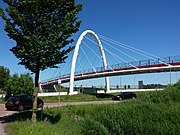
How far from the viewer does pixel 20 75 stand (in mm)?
56094

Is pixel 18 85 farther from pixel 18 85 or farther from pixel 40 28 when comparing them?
pixel 40 28

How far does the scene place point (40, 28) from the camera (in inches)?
531

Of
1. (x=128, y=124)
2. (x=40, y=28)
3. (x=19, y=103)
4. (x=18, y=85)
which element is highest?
(x=40, y=28)

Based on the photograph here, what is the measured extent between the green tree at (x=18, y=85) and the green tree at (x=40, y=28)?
40.6 meters

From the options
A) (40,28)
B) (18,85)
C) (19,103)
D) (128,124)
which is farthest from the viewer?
(18,85)

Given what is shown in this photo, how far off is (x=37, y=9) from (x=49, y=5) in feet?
2.52

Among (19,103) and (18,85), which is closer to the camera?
(19,103)

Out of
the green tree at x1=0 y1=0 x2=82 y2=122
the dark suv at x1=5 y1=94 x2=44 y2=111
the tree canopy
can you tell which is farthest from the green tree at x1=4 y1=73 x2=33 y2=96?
the green tree at x1=0 y1=0 x2=82 y2=122

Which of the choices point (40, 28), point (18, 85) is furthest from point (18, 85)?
point (40, 28)

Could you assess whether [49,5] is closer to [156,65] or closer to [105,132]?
[105,132]

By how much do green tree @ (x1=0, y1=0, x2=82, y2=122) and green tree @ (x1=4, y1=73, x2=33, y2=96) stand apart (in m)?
40.6

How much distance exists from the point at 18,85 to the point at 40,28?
4221 centimetres

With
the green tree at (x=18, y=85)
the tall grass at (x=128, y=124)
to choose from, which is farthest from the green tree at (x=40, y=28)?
the green tree at (x=18, y=85)

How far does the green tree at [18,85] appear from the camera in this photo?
5288cm
